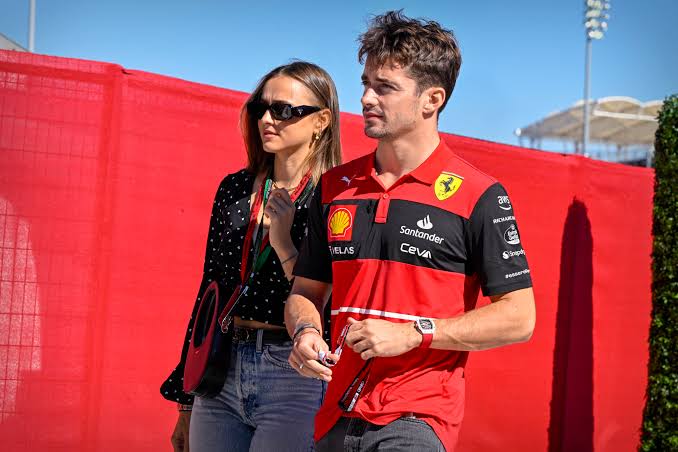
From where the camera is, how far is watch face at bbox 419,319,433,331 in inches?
92.1

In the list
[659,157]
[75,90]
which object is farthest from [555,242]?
[75,90]

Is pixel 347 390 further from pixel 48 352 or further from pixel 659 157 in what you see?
pixel 659 157

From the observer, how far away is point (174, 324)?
500 cm

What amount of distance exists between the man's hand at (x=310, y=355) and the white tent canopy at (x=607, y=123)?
132 feet

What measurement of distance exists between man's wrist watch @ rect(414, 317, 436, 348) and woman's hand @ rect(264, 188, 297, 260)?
2.64 ft

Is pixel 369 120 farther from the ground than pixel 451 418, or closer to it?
farther from the ground

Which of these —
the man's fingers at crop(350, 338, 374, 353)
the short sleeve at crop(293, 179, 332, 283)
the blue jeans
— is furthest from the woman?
the man's fingers at crop(350, 338, 374, 353)

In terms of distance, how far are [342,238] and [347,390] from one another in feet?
1.57

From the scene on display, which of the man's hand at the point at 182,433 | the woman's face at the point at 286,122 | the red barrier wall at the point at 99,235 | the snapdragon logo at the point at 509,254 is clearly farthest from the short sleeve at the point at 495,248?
the red barrier wall at the point at 99,235

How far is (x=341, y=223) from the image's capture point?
104 inches

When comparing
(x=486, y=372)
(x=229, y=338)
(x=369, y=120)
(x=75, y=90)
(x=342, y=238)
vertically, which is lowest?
(x=486, y=372)

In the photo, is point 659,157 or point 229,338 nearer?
point 229,338

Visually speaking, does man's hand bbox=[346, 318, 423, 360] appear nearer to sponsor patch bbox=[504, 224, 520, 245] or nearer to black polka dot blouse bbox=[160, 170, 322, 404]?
sponsor patch bbox=[504, 224, 520, 245]

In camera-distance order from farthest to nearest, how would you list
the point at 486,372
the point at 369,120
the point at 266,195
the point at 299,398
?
1. the point at 486,372
2. the point at 266,195
3. the point at 299,398
4. the point at 369,120
